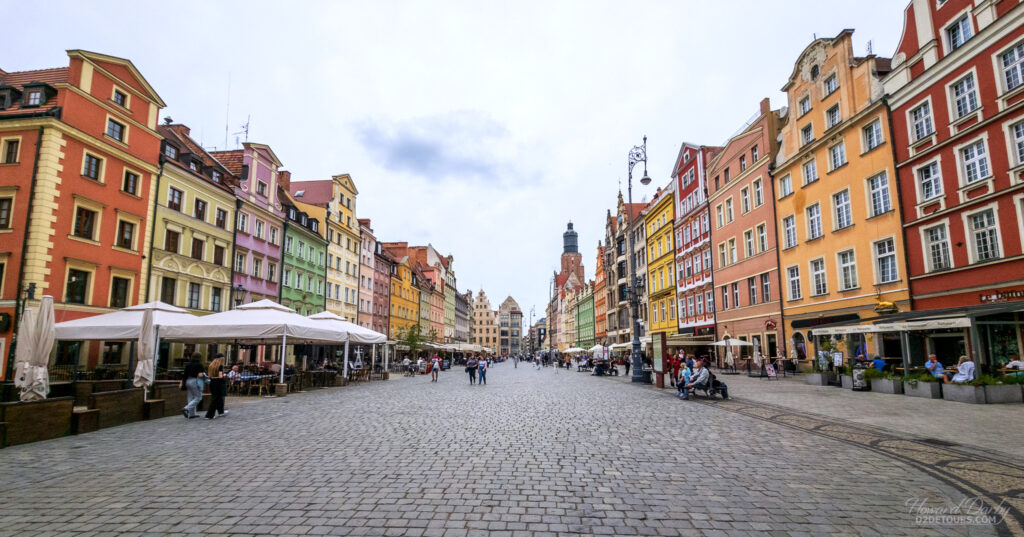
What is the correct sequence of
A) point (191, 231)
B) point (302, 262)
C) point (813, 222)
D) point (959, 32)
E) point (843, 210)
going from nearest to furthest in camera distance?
1. point (959, 32)
2. point (843, 210)
3. point (813, 222)
4. point (191, 231)
5. point (302, 262)

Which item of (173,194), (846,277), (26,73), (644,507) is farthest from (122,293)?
(846,277)

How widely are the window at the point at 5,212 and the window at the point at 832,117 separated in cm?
3832

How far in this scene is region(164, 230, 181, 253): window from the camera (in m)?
27.2

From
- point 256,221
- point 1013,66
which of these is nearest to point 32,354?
point 256,221

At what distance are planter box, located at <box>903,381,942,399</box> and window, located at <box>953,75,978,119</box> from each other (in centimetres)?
1086

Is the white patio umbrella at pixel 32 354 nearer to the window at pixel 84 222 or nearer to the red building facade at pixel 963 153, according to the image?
the window at pixel 84 222

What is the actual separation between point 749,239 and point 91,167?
1488 inches

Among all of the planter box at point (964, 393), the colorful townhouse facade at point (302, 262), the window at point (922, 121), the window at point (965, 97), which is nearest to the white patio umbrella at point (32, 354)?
the planter box at point (964, 393)

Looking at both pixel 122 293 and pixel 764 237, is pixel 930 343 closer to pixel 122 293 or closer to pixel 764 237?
pixel 764 237

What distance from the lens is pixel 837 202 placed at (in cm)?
2639

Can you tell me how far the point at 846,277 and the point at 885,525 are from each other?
24983mm

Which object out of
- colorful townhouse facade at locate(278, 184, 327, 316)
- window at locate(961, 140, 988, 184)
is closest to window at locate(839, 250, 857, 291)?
window at locate(961, 140, 988, 184)

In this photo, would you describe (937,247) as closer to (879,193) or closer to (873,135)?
(879,193)

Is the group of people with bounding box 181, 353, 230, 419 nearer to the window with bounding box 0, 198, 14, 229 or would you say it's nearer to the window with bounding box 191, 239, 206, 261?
the window with bounding box 0, 198, 14, 229
